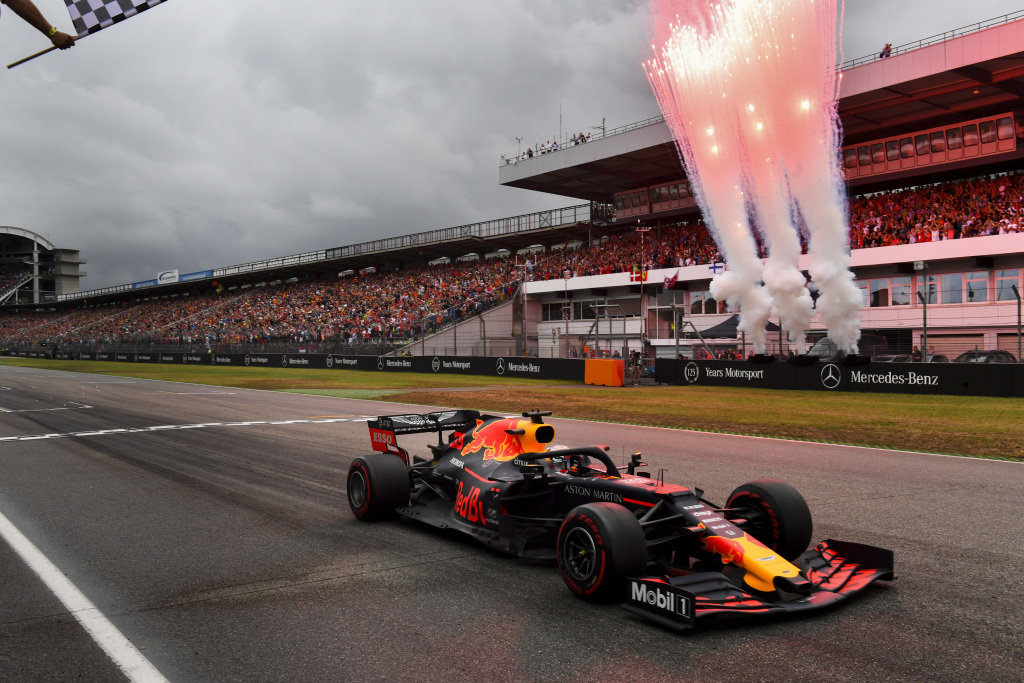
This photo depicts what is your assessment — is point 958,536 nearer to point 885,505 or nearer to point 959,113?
point 885,505

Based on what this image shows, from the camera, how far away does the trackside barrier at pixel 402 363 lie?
32.2 m

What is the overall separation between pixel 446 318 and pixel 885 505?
42.3m

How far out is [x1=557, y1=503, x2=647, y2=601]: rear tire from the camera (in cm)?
432

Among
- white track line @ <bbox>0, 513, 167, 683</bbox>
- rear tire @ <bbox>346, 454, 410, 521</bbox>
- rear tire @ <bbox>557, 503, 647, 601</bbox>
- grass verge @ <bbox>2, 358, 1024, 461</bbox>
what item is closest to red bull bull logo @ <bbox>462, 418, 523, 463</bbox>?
rear tire @ <bbox>346, 454, 410, 521</bbox>

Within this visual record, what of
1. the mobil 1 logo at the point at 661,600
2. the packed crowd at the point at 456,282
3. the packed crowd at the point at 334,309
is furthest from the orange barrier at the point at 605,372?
the mobil 1 logo at the point at 661,600

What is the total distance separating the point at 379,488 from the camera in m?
6.50

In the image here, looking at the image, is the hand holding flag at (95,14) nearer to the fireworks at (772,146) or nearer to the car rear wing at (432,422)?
the car rear wing at (432,422)

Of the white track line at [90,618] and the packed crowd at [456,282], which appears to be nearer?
the white track line at [90,618]

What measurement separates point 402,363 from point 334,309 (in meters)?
24.0

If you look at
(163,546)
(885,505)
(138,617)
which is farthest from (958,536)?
(163,546)

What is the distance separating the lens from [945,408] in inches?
686

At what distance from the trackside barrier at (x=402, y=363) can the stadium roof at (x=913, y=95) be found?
17.8 metres

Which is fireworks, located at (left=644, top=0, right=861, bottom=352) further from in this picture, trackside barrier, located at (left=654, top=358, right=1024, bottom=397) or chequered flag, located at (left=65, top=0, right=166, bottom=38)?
chequered flag, located at (left=65, top=0, right=166, bottom=38)

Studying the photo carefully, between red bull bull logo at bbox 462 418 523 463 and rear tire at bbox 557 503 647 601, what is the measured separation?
4.57 ft
